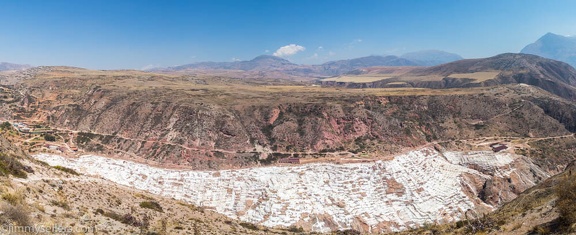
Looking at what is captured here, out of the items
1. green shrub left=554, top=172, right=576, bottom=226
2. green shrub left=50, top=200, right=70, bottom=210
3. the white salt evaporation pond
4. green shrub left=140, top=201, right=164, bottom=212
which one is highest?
green shrub left=554, top=172, right=576, bottom=226

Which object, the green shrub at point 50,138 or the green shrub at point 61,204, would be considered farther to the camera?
the green shrub at point 50,138

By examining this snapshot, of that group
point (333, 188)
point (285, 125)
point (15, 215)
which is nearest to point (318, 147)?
point (285, 125)

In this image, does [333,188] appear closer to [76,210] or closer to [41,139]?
[76,210]

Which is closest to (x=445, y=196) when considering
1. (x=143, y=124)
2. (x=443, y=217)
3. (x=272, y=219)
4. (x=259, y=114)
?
(x=443, y=217)

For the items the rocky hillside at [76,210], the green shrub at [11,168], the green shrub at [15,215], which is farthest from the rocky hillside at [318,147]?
the green shrub at [15,215]

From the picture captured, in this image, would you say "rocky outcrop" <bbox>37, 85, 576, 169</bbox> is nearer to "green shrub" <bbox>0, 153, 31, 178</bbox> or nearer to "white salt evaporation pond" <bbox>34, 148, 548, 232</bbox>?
Result: "white salt evaporation pond" <bbox>34, 148, 548, 232</bbox>

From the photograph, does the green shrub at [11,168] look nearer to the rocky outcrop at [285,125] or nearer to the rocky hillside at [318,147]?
the rocky hillside at [318,147]

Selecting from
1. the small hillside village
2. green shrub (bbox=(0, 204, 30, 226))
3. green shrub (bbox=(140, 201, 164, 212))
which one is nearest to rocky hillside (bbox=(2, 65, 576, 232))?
the small hillside village
